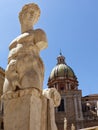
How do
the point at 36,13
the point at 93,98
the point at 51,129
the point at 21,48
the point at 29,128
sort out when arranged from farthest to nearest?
the point at 93,98, the point at 36,13, the point at 21,48, the point at 51,129, the point at 29,128

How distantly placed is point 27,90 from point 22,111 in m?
0.38

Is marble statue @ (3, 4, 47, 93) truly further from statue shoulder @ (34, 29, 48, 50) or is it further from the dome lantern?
the dome lantern

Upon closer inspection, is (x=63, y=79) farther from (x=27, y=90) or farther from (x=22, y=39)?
(x=27, y=90)

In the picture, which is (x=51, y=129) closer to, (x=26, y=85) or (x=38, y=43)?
(x=26, y=85)

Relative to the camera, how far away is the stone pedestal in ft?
13.6

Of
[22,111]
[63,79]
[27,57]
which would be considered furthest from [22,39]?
[63,79]

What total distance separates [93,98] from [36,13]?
49.3 metres

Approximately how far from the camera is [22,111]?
168 inches

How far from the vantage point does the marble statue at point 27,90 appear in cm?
426

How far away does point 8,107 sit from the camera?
14.7ft

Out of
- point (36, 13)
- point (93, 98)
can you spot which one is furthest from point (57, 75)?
point (36, 13)

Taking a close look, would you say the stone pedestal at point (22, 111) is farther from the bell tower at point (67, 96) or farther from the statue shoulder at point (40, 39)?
the bell tower at point (67, 96)

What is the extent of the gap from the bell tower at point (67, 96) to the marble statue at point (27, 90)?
4055 centimetres

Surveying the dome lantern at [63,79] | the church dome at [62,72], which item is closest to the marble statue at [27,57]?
the dome lantern at [63,79]
